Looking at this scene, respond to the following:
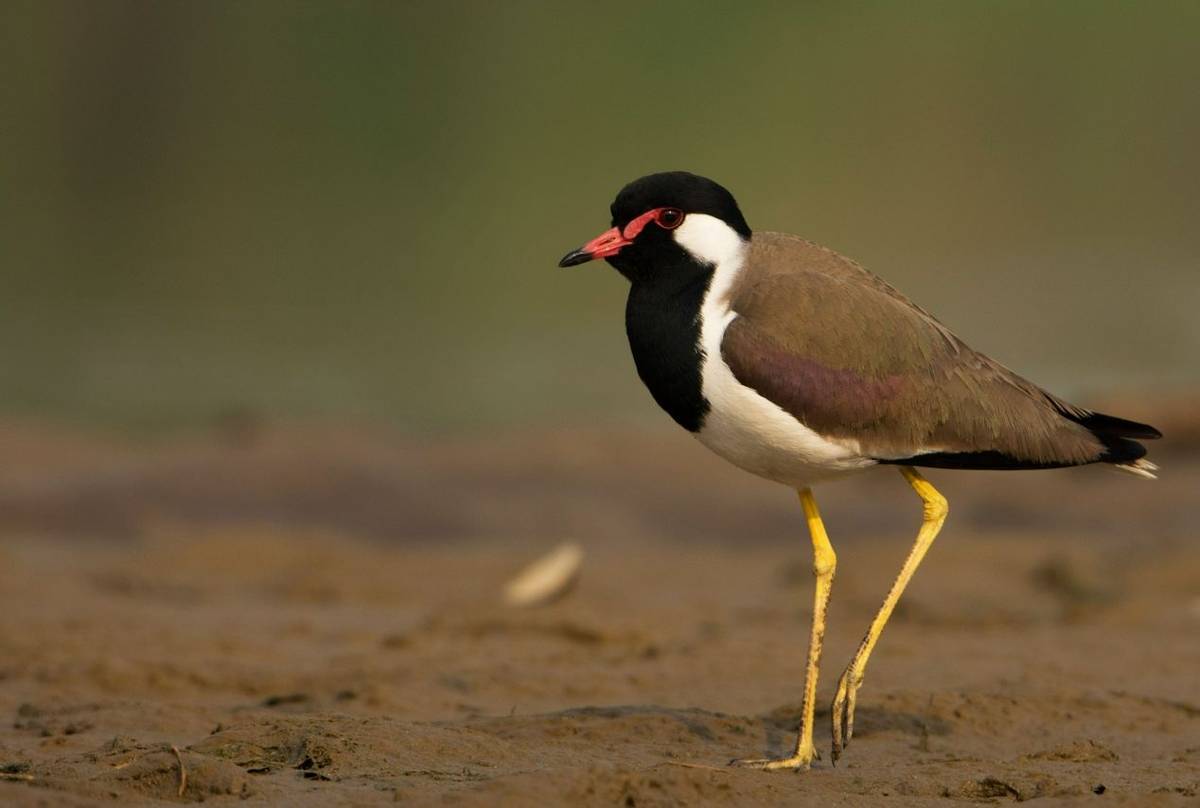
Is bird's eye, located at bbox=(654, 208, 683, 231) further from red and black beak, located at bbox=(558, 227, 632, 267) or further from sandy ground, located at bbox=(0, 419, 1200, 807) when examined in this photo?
sandy ground, located at bbox=(0, 419, 1200, 807)

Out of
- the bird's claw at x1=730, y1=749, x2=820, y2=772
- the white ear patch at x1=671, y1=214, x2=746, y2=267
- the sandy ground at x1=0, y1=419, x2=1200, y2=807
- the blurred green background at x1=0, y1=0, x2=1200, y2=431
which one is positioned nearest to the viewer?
the sandy ground at x1=0, y1=419, x2=1200, y2=807

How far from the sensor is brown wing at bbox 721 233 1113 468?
19.2 feet

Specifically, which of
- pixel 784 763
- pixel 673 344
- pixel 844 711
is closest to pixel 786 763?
pixel 784 763

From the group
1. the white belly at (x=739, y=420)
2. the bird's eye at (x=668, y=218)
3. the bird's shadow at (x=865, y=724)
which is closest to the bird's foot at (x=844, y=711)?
the bird's shadow at (x=865, y=724)

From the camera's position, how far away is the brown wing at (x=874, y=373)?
5.85 m

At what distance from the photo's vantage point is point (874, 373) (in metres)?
6.01

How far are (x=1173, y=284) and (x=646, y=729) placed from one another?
1746 centimetres

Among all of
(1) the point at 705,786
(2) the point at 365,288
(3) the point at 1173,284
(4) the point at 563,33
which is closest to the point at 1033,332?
(3) the point at 1173,284

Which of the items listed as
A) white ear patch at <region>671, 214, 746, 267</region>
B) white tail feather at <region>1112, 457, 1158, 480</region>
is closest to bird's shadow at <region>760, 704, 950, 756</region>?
white tail feather at <region>1112, 457, 1158, 480</region>

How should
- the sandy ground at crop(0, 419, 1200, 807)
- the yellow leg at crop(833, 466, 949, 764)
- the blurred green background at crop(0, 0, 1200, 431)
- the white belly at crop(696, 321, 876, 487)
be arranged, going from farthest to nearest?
the blurred green background at crop(0, 0, 1200, 431), the yellow leg at crop(833, 466, 949, 764), the white belly at crop(696, 321, 876, 487), the sandy ground at crop(0, 419, 1200, 807)

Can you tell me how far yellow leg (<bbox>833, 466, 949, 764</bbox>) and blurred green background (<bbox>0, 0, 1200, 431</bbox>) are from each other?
11006 millimetres

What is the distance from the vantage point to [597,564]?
39.0 feet

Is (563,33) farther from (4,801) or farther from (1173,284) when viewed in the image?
(4,801)

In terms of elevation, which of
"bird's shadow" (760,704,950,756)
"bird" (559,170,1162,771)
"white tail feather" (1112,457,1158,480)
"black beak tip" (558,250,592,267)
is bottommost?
"bird's shadow" (760,704,950,756)
